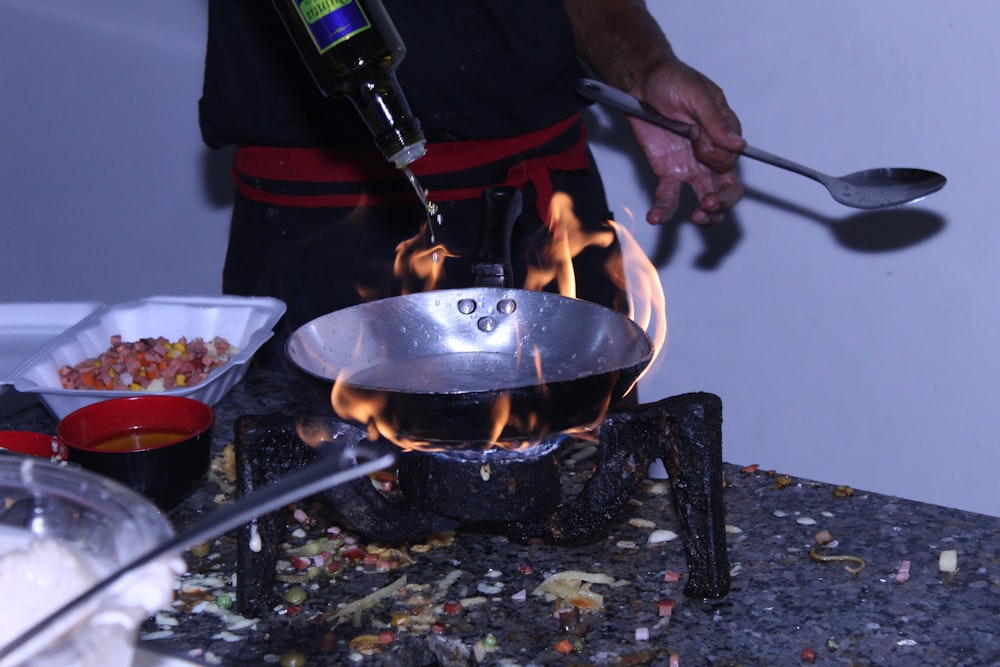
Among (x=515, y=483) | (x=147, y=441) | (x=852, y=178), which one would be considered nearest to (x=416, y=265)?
(x=147, y=441)

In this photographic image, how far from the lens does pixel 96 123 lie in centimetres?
304

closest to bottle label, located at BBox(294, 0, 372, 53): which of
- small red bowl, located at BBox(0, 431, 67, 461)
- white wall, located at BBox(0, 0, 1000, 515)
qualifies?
small red bowl, located at BBox(0, 431, 67, 461)

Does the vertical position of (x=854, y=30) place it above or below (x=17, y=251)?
above

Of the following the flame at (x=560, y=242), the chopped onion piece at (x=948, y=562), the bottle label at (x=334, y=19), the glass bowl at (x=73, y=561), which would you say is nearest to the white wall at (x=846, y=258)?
the flame at (x=560, y=242)

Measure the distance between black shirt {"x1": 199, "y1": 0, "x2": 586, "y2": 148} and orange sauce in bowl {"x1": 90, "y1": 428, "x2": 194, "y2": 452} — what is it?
62cm

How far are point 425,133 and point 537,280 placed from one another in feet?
1.14

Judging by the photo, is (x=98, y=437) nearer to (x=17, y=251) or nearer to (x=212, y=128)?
(x=212, y=128)

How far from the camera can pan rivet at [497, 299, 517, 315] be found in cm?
119

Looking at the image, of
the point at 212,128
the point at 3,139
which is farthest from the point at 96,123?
the point at 212,128

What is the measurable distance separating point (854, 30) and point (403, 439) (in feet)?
5.29

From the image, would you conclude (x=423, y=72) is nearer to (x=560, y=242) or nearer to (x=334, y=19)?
(x=560, y=242)

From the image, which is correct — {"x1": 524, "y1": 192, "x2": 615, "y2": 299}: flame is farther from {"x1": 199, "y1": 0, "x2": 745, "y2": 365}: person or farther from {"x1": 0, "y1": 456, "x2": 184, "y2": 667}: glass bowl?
{"x1": 0, "y1": 456, "x2": 184, "y2": 667}: glass bowl

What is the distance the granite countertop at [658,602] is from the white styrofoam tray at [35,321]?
591mm

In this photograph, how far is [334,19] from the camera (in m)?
1.05
